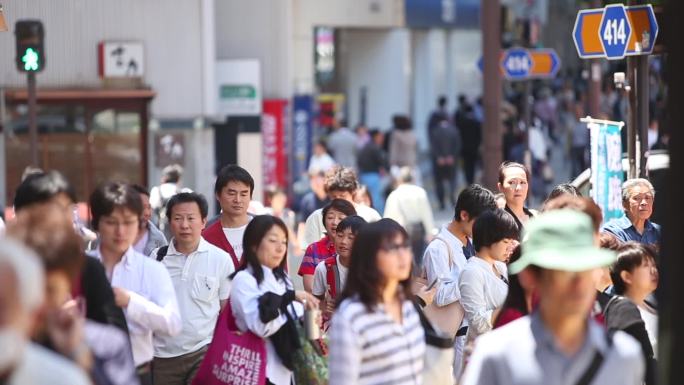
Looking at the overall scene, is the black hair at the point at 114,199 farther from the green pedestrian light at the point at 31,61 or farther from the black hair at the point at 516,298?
the green pedestrian light at the point at 31,61

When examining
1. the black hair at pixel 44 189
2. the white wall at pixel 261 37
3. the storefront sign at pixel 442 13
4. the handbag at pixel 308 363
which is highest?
the storefront sign at pixel 442 13

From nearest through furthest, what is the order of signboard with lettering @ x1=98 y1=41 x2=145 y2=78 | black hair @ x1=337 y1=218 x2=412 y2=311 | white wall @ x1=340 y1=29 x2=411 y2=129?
black hair @ x1=337 y1=218 x2=412 y2=311
signboard with lettering @ x1=98 y1=41 x2=145 y2=78
white wall @ x1=340 y1=29 x2=411 y2=129

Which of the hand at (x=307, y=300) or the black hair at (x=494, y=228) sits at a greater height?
the black hair at (x=494, y=228)

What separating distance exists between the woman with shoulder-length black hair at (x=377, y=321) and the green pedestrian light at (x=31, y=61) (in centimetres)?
950

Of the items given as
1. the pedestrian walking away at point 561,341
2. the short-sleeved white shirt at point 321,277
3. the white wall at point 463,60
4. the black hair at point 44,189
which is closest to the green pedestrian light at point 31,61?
the short-sleeved white shirt at point 321,277

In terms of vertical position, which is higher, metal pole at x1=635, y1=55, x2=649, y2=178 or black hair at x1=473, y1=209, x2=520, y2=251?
metal pole at x1=635, y1=55, x2=649, y2=178

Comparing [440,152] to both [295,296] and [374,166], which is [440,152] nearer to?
[374,166]

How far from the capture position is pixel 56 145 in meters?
20.4

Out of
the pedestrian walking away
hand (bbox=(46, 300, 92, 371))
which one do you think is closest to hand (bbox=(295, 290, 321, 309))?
the pedestrian walking away

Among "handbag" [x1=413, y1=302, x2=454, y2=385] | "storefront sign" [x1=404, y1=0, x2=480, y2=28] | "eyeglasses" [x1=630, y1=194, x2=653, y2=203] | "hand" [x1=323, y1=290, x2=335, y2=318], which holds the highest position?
"storefront sign" [x1=404, y1=0, x2=480, y2=28]

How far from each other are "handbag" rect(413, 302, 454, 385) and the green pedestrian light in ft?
30.4

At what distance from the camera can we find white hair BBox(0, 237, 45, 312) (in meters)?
3.65

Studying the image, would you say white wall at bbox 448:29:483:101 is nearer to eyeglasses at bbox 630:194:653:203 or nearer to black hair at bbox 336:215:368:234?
eyeglasses at bbox 630:194:653:203

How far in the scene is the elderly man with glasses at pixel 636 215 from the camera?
9.70 m
